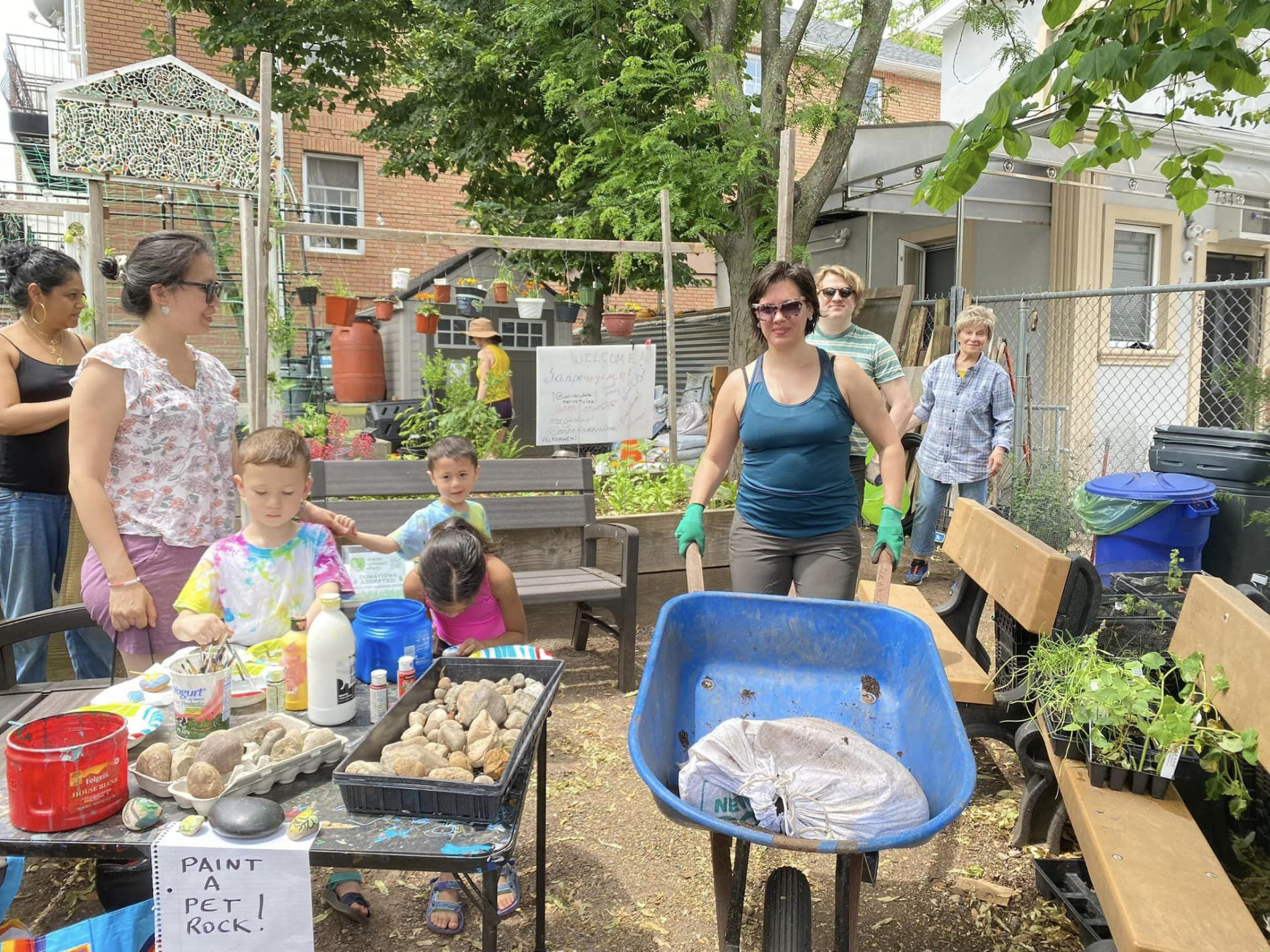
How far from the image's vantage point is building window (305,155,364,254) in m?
15.9

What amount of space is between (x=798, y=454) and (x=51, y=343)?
9.87 ft

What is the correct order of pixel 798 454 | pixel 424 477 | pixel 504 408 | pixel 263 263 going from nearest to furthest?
pixel 798 454 → pixel 263 263 → pixel 424 477 → pixel 504 408

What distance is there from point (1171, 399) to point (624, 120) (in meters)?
7.37

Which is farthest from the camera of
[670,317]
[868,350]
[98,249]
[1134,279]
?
[1134,279]

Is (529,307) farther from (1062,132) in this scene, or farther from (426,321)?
(1062,132)

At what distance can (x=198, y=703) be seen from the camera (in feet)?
6.23

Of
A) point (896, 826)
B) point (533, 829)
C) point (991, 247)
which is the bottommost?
point (533, 829)

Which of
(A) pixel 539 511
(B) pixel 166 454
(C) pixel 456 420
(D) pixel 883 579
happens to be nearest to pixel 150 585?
(B) pixel 166 454

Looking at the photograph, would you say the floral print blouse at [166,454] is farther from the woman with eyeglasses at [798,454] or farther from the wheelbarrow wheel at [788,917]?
the wheelbarrow wheel at [788,917]

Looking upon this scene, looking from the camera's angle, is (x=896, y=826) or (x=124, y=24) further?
(x=124, y=24)

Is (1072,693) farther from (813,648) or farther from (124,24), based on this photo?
(124,24)

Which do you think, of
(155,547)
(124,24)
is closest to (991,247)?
(155,547)

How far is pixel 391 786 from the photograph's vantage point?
162 cm

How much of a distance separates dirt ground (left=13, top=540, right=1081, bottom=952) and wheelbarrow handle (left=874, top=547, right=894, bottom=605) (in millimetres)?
1000
